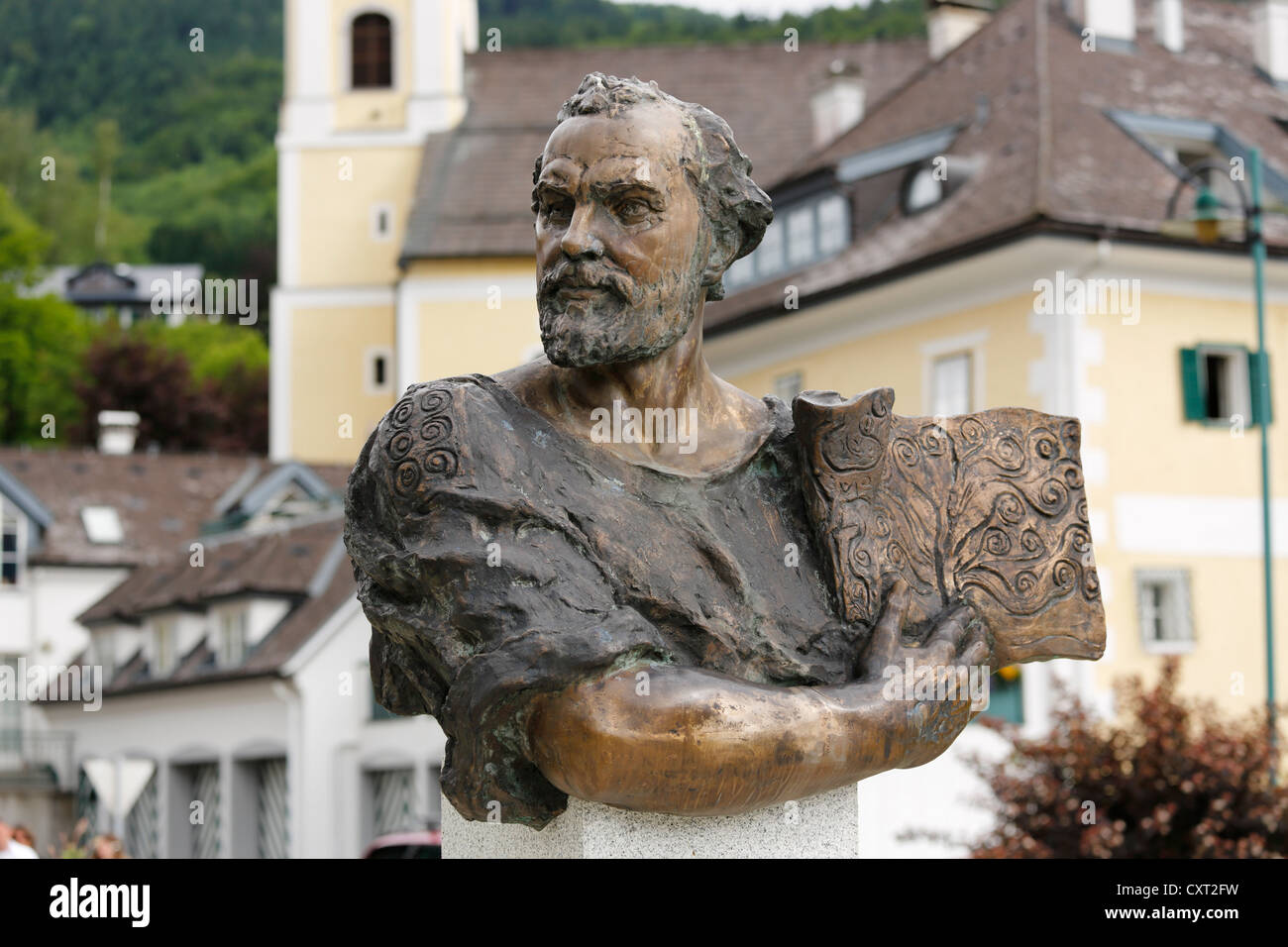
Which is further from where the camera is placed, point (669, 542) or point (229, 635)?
point (229, 635)

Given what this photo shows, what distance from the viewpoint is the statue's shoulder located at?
5.23m

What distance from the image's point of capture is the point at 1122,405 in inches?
1005

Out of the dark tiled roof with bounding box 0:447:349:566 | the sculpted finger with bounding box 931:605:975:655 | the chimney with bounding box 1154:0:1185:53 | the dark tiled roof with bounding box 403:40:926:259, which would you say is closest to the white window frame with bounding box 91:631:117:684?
the dark tiled roof with bounding box 0:447:349:566

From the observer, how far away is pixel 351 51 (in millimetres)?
51094

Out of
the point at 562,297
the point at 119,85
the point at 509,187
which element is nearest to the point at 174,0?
the point at 119,85

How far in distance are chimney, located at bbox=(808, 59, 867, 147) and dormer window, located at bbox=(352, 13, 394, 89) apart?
16.0m

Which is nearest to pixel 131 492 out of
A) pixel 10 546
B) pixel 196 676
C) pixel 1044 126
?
pixel 10 546

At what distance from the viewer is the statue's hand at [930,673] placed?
17.5ft

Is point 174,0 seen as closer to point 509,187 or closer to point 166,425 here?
point 166,425

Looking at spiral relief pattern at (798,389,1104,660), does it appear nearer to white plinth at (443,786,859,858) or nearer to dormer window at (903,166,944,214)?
white plinth at (443,786,859,858)

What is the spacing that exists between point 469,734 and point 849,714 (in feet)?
2.92

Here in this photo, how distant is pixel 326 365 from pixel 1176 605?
2913 centimetres

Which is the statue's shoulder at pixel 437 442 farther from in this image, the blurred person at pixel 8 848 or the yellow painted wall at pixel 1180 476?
the yellow painted wall at pixel 1180 476

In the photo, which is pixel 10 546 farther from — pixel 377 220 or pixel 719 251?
pixel 719 251
